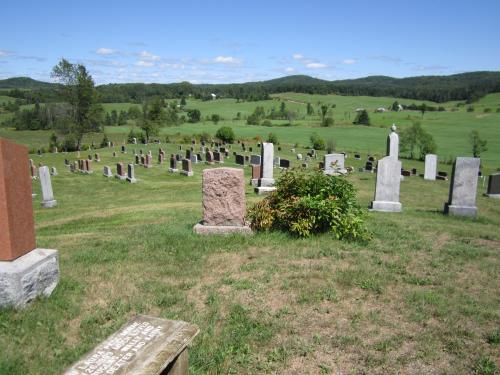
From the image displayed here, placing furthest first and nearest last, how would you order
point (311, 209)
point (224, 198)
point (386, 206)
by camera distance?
1. point (386, 206)
2. point (224, 198)
3. point (311, 209)

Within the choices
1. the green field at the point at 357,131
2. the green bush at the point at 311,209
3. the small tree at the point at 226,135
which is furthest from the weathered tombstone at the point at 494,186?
the small tree at the point at 226,135

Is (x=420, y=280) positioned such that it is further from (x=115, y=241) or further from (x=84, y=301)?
(x=115, y=241)

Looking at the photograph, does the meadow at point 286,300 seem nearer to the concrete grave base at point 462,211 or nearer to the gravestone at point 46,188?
the concrete grave base at point 462,211

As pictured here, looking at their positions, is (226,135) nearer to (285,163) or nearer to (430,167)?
(285,163)

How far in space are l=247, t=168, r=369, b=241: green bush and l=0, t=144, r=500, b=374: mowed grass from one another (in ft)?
0.93

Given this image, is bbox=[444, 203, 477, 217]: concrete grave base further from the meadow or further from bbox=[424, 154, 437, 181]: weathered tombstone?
bbox=[424, 154, 437, 181]: weathered tombstone

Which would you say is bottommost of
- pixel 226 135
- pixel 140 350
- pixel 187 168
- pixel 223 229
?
pixel 187 168

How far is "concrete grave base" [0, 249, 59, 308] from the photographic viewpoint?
171 inches

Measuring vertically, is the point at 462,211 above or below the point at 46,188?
above

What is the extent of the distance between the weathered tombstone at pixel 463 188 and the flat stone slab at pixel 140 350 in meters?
10.5

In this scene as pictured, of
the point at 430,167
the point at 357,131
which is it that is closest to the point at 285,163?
the point at 430,167

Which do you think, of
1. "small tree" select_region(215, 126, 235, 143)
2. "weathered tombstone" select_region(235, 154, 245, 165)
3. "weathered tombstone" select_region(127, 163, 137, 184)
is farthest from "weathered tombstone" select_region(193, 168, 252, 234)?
"small tree" select_region(215, 126, 235, 143)

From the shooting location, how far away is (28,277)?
4512 millimetres

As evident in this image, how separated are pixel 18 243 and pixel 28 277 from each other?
1.38ft
